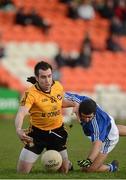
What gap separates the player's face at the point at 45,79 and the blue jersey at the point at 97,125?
2.21 ft

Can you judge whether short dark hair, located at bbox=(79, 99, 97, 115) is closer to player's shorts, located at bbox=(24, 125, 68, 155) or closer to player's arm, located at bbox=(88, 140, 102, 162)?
player's arm, located at bbox=(88, 140, 102, 162)

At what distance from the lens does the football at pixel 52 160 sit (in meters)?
10.8

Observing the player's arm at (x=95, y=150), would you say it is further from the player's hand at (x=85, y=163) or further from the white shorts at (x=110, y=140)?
the white shorts at (x=110, y=140)

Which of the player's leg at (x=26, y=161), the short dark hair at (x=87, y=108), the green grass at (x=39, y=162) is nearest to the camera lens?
the green grass at (x=39, y=162)

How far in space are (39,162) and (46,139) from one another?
2.03m

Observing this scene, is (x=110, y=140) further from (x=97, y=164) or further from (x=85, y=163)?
(x=85, y=163)

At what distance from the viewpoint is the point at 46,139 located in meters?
11.3

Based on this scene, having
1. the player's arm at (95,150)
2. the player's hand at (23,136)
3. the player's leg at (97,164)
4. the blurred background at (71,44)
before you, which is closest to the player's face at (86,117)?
the player's arm at (95,150)

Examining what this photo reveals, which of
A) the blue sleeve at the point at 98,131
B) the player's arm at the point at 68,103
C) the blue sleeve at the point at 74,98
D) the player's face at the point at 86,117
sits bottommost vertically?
the blue sleeve at the point at 98,131

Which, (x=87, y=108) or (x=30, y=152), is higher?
(x=87, y=108)

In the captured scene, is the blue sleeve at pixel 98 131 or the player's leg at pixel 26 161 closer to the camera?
the player's leg at pixel 26 161

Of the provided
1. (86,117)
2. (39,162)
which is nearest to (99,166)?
(86,117)

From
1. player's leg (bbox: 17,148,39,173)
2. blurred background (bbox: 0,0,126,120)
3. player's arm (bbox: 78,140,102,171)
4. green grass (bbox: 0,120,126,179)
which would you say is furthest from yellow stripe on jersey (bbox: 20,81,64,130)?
blurred background (bbox: 0,0,126,120)

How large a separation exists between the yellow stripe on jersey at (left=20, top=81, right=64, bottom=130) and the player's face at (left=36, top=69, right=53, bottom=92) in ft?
0.43
